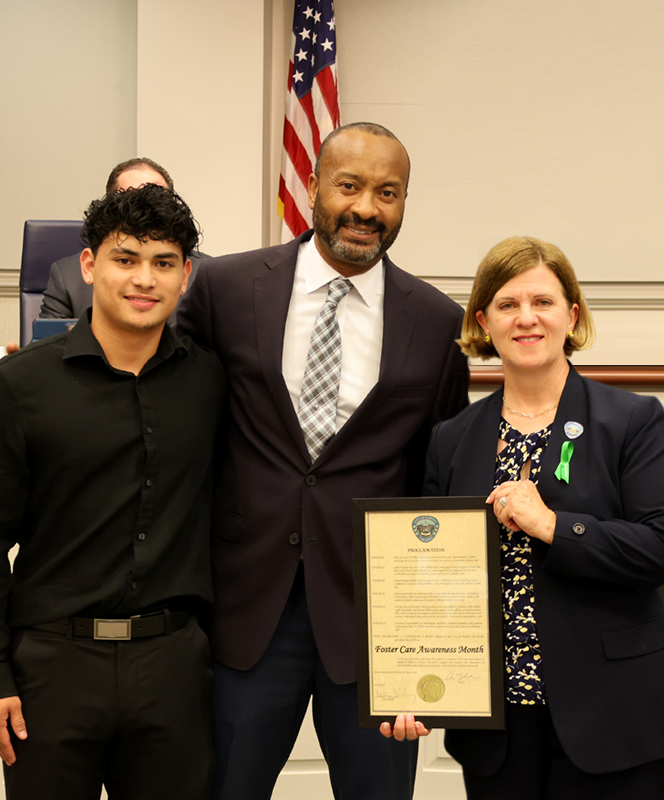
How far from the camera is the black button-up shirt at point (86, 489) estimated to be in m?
1.49

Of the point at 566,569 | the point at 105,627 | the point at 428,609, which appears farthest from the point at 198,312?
the point at 566,569

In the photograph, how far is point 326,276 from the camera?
1811 mm

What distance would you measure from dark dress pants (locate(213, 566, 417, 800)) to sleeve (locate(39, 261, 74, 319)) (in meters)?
1.38

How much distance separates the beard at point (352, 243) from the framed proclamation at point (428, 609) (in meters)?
0.57

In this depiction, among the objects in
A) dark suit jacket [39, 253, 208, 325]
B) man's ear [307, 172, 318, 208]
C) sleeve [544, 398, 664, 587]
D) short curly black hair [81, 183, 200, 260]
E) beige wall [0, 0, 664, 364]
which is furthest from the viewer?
beige wall [0, 0, 664, 364]

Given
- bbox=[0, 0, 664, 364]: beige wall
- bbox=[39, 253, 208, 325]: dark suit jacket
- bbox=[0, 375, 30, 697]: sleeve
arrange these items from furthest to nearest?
bbox=[0, 0, 664, 364]: beige wall, bbox=[39, 253, 208, 325]: dark suit jacket, bbox=[0, 375, 30, 697]: sleeve

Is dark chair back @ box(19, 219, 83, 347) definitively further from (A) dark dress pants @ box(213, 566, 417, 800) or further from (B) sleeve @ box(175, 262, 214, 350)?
(A) dark dress pants @ box(213, 566, 417, 800)

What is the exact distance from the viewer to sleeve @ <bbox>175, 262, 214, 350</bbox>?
1.83 meters

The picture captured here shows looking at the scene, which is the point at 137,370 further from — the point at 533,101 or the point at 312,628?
the point at 533,101

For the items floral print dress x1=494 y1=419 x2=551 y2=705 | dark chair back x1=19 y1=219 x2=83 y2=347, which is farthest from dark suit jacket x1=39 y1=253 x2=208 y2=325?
floral print dress x1=494 y1=419 x2=551 y2=705

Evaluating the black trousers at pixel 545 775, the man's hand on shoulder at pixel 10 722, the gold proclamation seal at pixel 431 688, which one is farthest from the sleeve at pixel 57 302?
the black trousers at pixel 545 775

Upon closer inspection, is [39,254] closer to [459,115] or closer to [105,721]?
[105,721]

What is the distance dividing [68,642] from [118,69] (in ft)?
10.2

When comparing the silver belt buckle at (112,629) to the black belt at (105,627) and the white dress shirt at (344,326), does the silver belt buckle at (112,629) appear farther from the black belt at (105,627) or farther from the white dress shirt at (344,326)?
the white dress shirt at (344,326)
